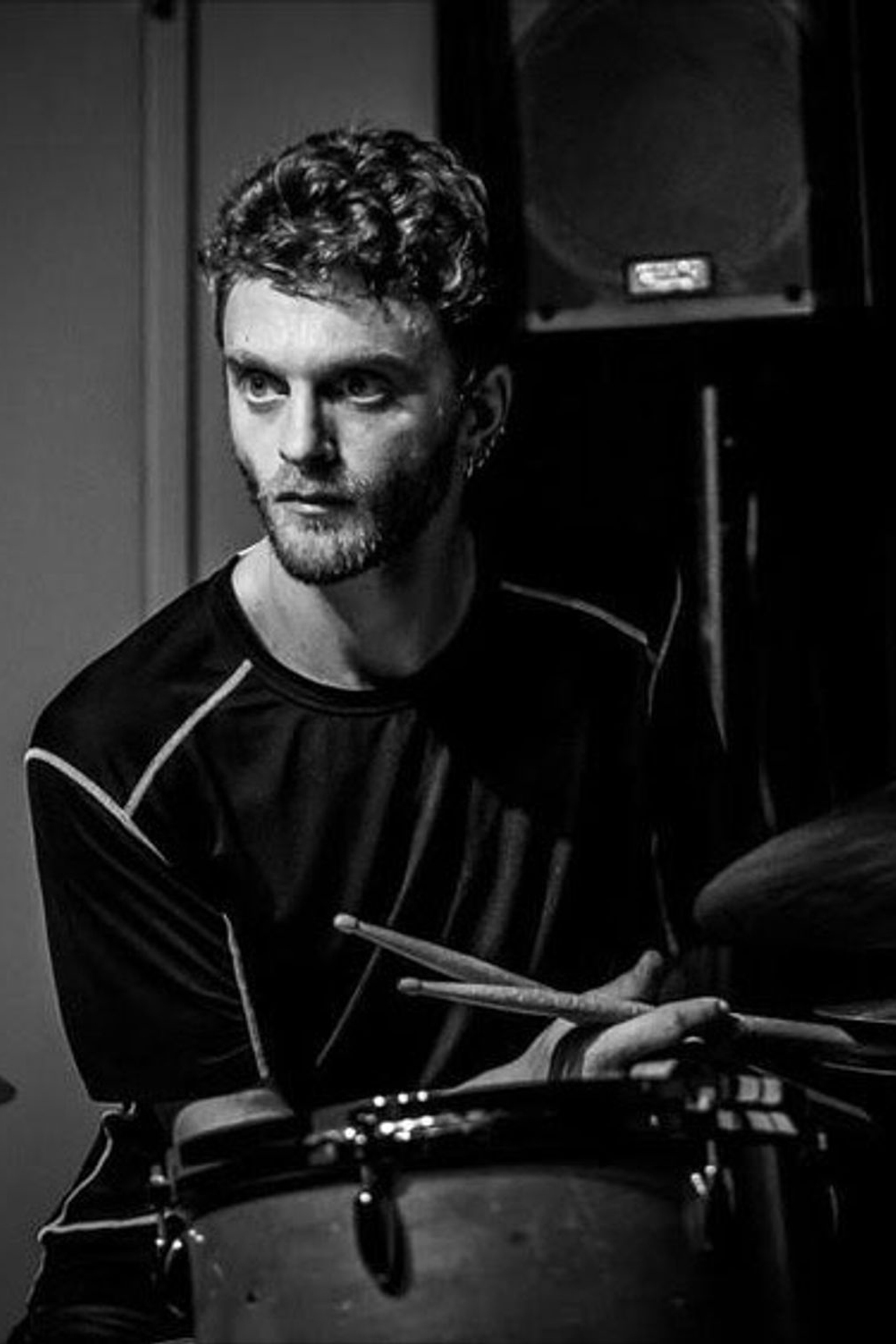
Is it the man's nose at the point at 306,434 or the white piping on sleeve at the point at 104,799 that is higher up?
the man's nose at the point at 306,434

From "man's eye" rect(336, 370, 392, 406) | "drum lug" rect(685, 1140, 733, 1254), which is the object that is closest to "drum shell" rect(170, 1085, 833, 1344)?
"drum lug" rect(685, 1140, 733, 1254)

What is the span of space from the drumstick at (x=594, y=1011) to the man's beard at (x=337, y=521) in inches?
14.2

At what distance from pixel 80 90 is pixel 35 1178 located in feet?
3.60

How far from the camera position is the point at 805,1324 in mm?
1522

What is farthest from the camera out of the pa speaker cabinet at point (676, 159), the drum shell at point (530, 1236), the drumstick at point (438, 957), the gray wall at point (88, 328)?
the gray wall at point (88, 328)

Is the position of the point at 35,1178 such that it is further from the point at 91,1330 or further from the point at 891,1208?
the point at 891,1208

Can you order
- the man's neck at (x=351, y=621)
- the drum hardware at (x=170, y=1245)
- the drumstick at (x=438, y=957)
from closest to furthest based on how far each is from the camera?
the drum hardware at (x=170, y=1245), the drumstick at (x=438, y=957), the man's neck at (x=351, y=621)

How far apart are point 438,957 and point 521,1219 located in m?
0.35

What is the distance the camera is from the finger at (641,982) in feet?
6.32

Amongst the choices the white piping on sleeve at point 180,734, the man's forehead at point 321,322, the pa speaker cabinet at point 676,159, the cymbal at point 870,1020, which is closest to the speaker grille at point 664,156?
the pa speaker cabinet at point 676,159

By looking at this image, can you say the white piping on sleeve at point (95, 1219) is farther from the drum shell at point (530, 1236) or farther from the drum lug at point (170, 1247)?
the drum shell at point (530, 1236)

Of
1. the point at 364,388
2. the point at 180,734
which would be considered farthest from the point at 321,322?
the point at 180,734

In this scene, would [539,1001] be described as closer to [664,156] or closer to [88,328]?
[664,156]

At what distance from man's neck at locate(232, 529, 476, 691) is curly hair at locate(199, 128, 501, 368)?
0.19 m
